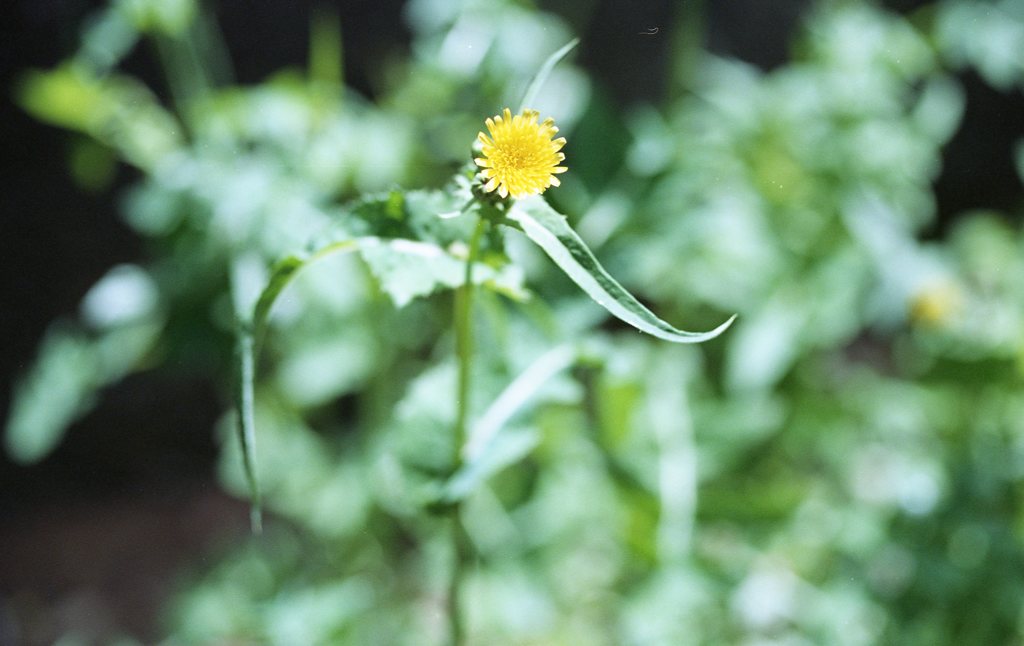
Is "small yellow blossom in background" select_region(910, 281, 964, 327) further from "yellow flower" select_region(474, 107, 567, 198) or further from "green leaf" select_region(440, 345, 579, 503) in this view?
"yellow flower" select_region(474, 107, 567, 198)

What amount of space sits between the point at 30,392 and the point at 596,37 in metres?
1.08

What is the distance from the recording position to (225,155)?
35.9 inches

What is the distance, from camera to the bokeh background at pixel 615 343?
2.93ft

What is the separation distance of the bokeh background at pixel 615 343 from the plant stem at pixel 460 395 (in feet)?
0.18

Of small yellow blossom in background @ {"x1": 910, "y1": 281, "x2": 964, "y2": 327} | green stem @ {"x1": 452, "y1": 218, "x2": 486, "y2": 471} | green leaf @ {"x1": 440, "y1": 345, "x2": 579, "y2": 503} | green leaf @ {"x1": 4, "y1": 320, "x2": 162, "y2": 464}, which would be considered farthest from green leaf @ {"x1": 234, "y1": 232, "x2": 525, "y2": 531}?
small yellow blossom in background @ {"x1": 910, "y1": 281, "x2": 964, "y2": 327}

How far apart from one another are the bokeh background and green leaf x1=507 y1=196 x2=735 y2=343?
245mm

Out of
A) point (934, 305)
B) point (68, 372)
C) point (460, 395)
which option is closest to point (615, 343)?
point (934, 305)

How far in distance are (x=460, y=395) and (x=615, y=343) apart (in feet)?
1.72

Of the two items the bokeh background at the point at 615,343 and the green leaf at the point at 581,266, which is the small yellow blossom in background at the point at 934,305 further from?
the green leaf at the point at 581,266

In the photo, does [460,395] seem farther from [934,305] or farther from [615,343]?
[934,305]

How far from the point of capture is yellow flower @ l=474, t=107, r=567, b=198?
1.46 feet

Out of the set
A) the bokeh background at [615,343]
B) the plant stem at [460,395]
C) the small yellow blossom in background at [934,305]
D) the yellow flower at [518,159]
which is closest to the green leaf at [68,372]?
the bokeh background at [615,343]

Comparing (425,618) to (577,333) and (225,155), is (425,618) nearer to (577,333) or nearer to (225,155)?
(577,333)

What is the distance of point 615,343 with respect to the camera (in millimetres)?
1094
